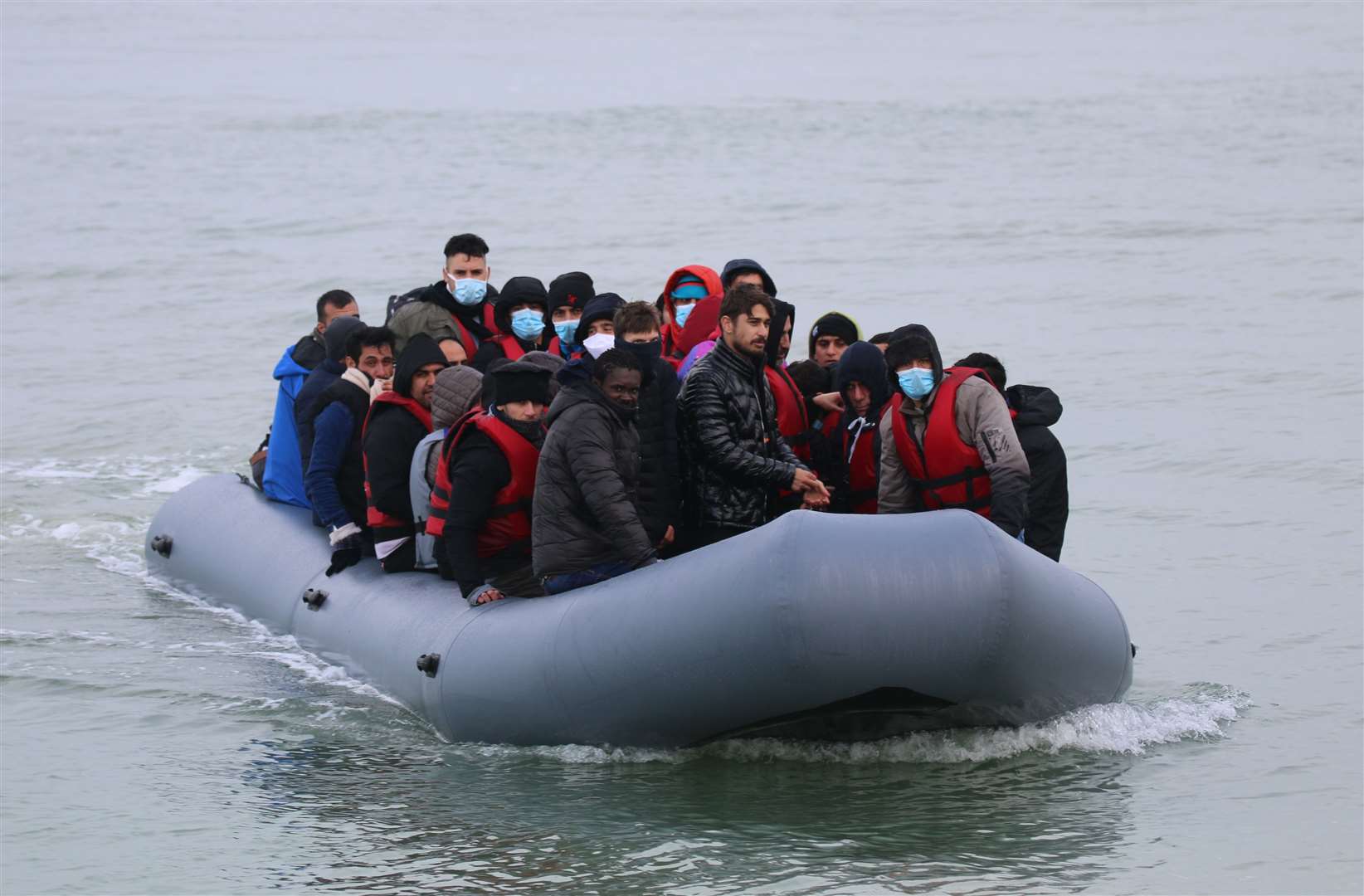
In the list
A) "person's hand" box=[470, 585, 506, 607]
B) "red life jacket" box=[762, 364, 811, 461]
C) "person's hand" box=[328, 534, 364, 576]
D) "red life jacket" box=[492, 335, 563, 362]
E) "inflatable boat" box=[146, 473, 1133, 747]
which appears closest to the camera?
"inflatable boat" box=[146, 473, 1133, 747]

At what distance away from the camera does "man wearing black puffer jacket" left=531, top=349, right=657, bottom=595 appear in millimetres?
6035

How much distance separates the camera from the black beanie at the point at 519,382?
6348 millimetres

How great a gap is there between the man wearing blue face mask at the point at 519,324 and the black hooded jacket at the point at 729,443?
1790 mm

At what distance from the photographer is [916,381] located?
6105mm

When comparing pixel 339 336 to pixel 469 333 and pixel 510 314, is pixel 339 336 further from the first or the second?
pixel 510 314

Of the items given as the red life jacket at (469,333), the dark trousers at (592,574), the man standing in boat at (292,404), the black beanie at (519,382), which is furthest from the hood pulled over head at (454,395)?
the man standing in boat at (292,404)

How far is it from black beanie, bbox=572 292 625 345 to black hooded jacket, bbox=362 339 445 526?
1.94 ft

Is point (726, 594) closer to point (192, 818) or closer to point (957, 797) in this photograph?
point (957, 797)

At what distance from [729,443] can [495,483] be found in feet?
2.91

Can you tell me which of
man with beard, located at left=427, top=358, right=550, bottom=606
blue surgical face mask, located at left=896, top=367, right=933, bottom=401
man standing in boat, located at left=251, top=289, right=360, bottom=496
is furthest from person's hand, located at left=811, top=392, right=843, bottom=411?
man standing in boat, located at left=251, top=289, right=360, bottom=496

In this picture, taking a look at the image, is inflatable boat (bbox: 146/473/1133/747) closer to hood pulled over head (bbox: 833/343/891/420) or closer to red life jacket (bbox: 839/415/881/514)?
red life jacket (bbox: 839/415/881/514)

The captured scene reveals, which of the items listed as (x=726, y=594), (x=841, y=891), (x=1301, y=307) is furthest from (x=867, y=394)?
(x=1301, y=307)

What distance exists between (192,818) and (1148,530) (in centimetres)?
622

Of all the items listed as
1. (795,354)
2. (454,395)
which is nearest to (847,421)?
(454,395)
